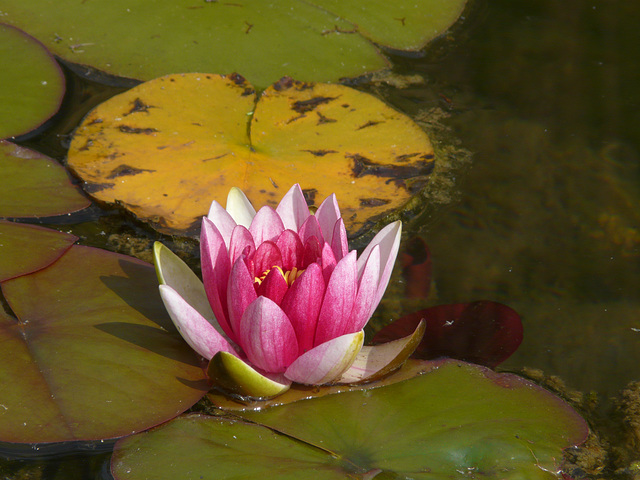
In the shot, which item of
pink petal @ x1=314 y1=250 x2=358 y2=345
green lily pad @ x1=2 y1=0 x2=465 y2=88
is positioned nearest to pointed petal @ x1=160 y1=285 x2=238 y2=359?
pink petal @ x1=314 y1=250 x2=358 y2=345

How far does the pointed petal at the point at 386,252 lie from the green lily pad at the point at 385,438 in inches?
10.7

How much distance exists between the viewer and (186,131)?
228 centimetres

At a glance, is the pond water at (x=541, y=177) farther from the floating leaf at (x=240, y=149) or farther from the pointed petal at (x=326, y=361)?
the pointed petal at (x=326, y=361)

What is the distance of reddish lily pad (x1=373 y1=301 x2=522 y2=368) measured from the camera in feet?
5.53

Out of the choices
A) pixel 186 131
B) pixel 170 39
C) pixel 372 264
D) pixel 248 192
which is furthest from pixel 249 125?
pixel 372 264

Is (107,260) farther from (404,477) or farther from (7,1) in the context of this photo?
(7,1)

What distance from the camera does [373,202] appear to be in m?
2.12

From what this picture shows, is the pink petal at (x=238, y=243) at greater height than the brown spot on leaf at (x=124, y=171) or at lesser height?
greater

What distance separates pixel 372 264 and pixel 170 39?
5.99 ft

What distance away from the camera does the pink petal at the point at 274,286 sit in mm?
1381

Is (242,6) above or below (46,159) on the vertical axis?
above

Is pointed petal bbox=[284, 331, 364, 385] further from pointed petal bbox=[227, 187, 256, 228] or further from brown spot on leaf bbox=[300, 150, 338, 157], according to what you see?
brown spot on leaf bbox=[300, 150, 338, 157]

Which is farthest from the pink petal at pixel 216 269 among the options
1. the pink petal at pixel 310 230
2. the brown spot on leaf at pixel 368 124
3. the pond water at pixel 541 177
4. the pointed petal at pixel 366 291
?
the brown spot on leaf at pixel 368 124

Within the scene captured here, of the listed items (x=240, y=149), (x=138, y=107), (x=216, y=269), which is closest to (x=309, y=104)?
(x=240, y=149)
